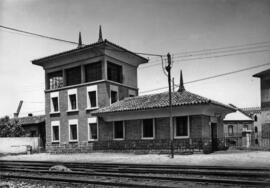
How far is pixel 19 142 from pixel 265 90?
92.7 ft

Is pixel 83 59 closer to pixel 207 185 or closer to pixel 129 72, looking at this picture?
pixel 129 72

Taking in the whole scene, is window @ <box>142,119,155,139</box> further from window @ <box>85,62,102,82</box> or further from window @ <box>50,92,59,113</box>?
window @ <box>50,92,59,113</box>

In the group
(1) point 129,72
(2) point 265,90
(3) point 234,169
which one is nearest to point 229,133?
(2) point 265,90

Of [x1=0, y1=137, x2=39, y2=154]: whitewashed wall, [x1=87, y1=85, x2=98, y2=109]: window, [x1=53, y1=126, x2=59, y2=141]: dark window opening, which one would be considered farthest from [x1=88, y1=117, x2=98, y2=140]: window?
[x1=0, y1=137, x2=39, y2=154]: whitewashed wall

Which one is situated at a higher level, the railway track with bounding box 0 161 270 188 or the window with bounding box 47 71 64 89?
the window with bounding box 47 71 64 89

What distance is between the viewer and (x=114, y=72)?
27453 mm

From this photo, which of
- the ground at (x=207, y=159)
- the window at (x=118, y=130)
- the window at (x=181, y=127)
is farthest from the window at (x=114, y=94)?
the ground at (x=207, y=159)

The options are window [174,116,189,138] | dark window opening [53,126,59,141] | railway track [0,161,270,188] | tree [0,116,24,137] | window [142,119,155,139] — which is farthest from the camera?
tree [0,116,24,137]

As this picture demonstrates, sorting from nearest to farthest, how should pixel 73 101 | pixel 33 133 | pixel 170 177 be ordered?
pixel 170 177 → pixel 73 101 → pixel 33 133

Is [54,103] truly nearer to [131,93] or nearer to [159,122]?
[131,93]

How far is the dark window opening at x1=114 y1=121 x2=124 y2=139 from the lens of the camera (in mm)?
24219

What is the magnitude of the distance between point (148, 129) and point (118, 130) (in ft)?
10.1

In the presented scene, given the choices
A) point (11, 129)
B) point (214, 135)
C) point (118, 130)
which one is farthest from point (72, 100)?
point (214, 135)

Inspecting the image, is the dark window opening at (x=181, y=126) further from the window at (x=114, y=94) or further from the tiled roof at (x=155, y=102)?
the window at (x=114, y=94)
